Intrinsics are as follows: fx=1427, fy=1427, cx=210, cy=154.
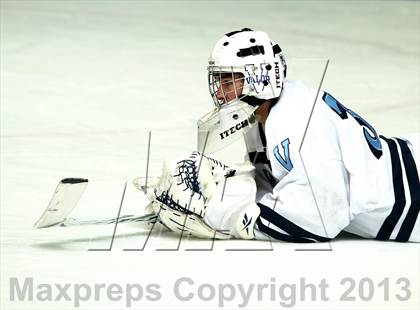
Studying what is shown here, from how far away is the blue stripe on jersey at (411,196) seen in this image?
3.97m

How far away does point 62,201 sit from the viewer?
13.2ft

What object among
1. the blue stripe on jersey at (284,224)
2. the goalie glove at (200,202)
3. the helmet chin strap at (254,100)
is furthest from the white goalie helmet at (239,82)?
the blue stripe on jersey at (284,224)

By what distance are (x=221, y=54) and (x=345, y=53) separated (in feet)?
9.56

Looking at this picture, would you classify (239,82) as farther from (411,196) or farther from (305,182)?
(411,196)

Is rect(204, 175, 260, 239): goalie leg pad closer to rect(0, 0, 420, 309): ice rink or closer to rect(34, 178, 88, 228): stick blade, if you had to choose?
rect(0, 0, 420, 309): ice rink

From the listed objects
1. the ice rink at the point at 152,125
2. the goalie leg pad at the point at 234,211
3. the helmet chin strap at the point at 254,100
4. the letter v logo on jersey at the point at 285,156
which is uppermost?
the helmet chin strap at the point at 254,100

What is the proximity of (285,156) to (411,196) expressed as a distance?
38 centimetres

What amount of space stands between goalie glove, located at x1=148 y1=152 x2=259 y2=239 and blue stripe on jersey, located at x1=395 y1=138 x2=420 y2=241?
0.43 m

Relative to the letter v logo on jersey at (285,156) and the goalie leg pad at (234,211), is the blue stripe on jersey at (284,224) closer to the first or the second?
the goalie leg pad at (234,211)

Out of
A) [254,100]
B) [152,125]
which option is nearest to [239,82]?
[254,100]

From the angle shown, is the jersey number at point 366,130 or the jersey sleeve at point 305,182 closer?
the jersey sleeve at point 305,182

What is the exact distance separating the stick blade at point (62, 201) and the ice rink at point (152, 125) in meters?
0.06

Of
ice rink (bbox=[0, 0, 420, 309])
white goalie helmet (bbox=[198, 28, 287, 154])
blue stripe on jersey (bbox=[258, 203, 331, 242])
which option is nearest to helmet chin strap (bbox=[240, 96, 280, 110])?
white goalie helmet (bbox=[198, 28, 287, 154])

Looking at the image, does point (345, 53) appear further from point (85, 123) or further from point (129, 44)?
point (85, 123)
